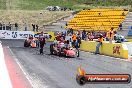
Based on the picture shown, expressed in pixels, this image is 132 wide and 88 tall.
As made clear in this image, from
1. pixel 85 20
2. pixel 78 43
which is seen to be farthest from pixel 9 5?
pixel 78 43

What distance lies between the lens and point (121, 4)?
79.4 metres

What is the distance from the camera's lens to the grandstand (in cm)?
5669

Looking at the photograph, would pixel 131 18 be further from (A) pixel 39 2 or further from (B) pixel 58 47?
(B) pixel 58 47

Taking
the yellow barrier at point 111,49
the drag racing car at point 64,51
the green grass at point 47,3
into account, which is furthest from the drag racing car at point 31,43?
the green grass at point 47,3

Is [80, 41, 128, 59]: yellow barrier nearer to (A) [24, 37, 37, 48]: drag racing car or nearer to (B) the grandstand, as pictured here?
(A) [24, 37, 37, 48]: drag racing car

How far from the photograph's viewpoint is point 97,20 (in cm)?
5950

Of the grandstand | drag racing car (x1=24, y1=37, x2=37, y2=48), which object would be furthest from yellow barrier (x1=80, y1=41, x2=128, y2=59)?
the grandstand

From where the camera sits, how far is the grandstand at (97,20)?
56.7 m

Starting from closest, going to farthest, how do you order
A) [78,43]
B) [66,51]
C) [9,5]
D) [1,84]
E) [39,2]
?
[1,84] < [66,51] < [78,43] < [9,5] < [39,2]

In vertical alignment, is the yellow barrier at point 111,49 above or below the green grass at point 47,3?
below

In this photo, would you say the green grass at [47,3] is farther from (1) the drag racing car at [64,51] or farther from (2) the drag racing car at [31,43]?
(1) the drag racing car at [64,51]

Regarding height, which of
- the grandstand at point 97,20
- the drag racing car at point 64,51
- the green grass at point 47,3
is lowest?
the drag racing car at point 64,51

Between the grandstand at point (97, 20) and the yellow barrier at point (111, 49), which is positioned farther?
the grandstand at point (97, 20)

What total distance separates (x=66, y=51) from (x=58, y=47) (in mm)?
1022
